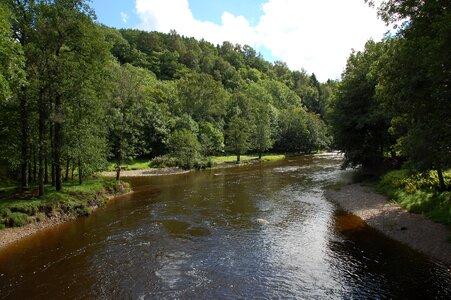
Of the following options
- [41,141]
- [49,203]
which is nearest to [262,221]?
[49,203]

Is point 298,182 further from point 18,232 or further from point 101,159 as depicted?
point 18,232

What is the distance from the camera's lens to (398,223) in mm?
22141

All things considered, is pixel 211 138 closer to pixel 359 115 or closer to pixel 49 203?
pixel 359 115

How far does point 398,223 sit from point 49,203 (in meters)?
24.9

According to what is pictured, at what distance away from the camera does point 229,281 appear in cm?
1509

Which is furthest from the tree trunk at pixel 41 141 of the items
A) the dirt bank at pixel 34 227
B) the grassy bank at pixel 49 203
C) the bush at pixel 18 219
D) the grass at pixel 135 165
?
the grass at pixel 135 165

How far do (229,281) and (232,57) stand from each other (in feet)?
637

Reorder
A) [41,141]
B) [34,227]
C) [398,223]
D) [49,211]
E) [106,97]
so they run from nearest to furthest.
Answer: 1. [398,223]
2. [34,227]
3. [49,211]
4. [41,141]
5. [106,97]

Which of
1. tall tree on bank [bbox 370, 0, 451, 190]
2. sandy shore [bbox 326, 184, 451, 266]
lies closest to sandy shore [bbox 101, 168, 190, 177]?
sandy shore [bbox 326, 184, 451, 266]

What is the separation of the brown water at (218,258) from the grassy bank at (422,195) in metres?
4.07

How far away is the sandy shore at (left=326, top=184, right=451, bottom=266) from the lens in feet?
58.2

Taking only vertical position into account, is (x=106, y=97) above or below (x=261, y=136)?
above

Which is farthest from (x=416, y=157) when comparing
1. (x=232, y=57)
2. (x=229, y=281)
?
(x=232, y=57)

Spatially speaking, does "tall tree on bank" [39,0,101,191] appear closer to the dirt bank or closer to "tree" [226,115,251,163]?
the dirt bank
